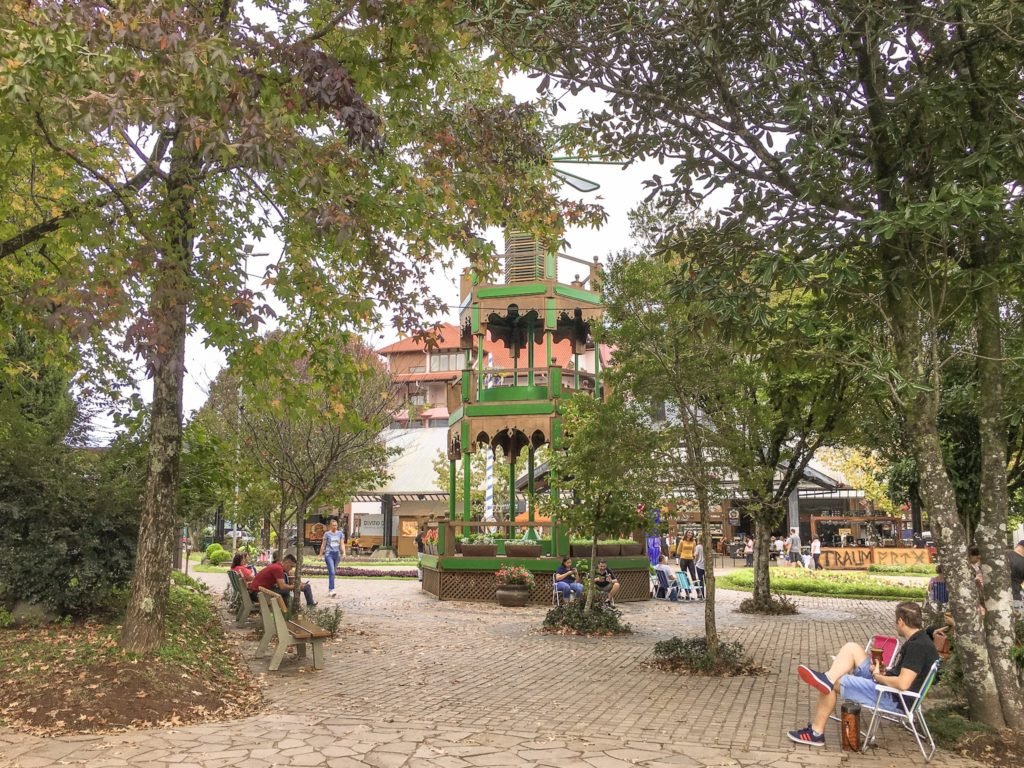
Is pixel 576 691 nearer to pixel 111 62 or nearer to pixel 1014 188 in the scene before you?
pixel 1014 188

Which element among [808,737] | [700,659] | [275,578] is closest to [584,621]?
[700,659]

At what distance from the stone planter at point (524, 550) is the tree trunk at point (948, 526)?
13.0 metres

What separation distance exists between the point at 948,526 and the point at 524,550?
13409 millimetres

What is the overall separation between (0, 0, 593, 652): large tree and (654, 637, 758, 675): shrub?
537 cm

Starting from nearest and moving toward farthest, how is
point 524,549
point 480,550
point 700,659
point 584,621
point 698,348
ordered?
point 700,659
point 698,348
point 584,621
point 524,549
point 480,550

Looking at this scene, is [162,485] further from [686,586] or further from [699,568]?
[699,568]

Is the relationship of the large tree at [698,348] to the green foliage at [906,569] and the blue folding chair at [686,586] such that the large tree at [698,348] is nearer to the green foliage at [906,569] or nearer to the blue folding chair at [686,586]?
the blue folding chair at [686,586]

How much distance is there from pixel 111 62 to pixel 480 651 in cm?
880

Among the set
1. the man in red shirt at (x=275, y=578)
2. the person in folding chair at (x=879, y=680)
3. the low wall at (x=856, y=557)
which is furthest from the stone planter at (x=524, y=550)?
the low wall at (x=856, y=557)

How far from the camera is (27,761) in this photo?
5902 mm

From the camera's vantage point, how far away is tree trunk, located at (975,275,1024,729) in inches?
260

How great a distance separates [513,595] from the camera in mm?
18219

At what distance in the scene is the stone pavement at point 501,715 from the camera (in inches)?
242

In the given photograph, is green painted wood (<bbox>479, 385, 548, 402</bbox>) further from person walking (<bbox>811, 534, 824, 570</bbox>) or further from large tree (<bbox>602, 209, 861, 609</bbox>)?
person walking (<bbox>811, 534, 824, 570</bbox>)
